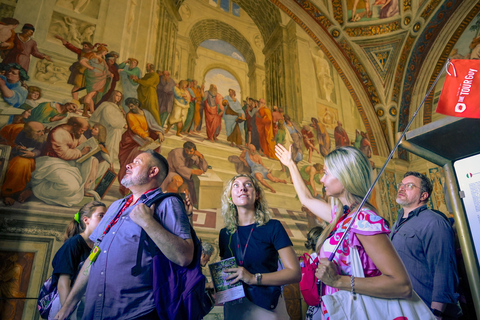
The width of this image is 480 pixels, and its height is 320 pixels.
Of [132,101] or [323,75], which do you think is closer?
[132,101]

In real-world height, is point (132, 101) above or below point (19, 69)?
below

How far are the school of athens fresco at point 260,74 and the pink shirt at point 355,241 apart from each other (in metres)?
4.71

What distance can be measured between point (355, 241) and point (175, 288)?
2.93ft

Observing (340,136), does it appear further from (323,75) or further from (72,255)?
(72,255)

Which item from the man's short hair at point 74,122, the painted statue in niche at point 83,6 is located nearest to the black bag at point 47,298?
the man's short hair at point 74,122

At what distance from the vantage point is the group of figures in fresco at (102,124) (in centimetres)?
530

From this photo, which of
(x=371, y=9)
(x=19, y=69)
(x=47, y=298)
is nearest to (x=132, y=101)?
(x=19, y=69)

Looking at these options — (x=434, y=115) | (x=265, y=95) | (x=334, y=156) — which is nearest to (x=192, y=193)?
(x=265, y=95)

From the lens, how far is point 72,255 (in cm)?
260

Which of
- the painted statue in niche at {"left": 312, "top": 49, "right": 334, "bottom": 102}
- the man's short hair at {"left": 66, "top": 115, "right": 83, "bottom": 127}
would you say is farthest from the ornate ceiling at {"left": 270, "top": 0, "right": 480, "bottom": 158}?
the man's short hair at {"left": 66, "top": 115, "right": 83, "bottom": 127}

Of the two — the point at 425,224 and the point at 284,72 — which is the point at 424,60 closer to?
the point at 284,72

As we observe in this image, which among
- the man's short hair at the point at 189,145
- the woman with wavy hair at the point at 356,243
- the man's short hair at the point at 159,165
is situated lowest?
the woman with wavy hair at the point at 356,243

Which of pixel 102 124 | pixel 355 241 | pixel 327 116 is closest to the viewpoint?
pixel 355 241

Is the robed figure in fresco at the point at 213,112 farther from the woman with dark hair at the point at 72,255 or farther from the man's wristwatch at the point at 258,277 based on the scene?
the man's wristwatch at the point at 258,277
